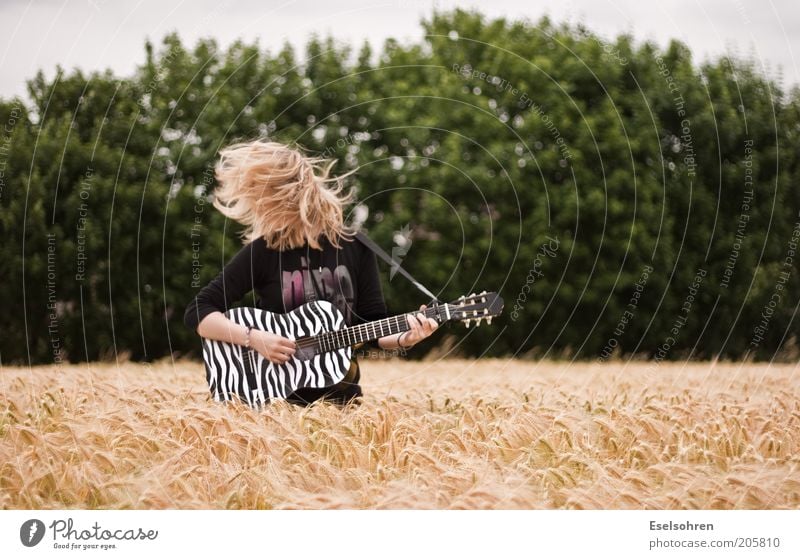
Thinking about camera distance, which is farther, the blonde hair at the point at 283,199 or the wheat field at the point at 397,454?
the blonde hair at the point at 283,199

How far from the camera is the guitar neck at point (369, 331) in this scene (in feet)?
19.7

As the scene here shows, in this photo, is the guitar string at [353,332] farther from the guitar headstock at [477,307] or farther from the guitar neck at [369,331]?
the guitar headstock at [477,307]

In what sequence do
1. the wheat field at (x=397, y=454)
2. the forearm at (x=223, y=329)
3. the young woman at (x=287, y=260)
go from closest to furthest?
the wheat field at (x=397, y=454) < the forearm at (x=223, y=329) < the young woman at (x=287, y=260)

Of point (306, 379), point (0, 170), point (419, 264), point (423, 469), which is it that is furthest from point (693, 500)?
point (419, 264)

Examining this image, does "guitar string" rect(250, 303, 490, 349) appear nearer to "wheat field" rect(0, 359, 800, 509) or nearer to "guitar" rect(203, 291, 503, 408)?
"guitar" rect(203, 291, 503, 408)

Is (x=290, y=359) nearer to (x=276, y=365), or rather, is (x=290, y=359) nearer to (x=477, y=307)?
(x=276, y=365)

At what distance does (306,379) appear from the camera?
644 centimetres

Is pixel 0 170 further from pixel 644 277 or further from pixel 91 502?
pixel 644 277

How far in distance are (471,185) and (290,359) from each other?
9.94 meters

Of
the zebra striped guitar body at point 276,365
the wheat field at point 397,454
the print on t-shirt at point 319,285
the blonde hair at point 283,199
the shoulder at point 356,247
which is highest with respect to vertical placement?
the blonde hair at point 283,199

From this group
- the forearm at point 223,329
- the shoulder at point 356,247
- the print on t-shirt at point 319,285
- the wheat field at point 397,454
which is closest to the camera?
the wheat field at point 397,454

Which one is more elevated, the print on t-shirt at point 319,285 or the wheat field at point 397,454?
the print on t-shirt at point 319,285

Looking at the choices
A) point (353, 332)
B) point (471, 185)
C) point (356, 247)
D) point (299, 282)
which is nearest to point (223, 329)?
point (299, 282)

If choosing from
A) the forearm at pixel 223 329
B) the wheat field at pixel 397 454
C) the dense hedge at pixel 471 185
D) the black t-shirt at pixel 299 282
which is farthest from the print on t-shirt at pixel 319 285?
the dense hedge at pixel 471 185
